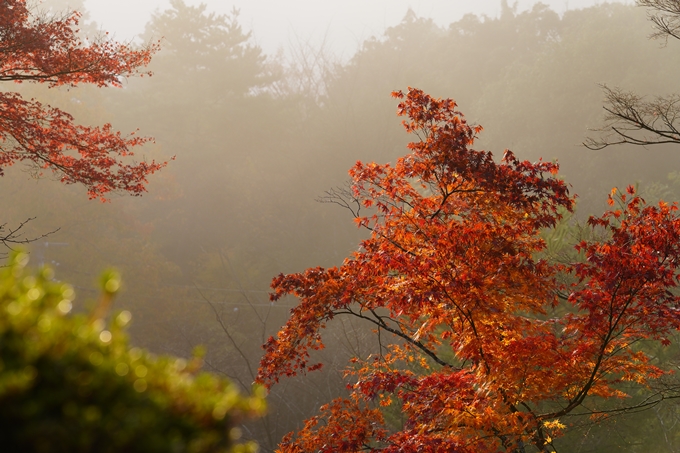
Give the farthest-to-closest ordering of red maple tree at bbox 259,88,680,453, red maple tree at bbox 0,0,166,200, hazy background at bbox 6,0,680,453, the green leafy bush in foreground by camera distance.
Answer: hazy background at bbox 6,0,680,453 → red maple tree at bbox 0,0,166,200 → red maple tree at bbox 259,88,680,453 → the green leafy bush in foreground

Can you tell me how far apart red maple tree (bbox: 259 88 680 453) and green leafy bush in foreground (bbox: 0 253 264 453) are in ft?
12.5

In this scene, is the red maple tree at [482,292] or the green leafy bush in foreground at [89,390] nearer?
the green leafy bush in foreground at [89,390]

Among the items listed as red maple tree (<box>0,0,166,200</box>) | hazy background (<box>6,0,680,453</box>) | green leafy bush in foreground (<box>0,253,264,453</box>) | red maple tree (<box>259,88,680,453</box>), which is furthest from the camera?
hazy background (<box>6,0,680,453</box>)

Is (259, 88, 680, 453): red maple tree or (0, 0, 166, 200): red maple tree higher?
(0, 0, 166, 200): red maple tree

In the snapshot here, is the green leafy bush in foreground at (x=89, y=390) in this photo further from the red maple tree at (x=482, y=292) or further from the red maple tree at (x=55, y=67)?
the red maple tree at (x=55, y=67)

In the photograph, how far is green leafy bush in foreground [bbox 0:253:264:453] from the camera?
2.78 feet

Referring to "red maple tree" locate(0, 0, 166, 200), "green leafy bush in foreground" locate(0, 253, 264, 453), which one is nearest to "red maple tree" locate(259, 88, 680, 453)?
"red maple tree" locate(0, 0, 166, 200)

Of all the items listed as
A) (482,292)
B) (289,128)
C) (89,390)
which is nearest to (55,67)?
(482,292)

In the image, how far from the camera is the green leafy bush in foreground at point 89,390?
33.4 inches

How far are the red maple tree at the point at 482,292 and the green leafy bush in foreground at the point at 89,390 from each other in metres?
3.81

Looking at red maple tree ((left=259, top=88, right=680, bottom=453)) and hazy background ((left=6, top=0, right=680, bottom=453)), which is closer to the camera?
red maple tree ((left=259, top=88, right=680, bottom=453))

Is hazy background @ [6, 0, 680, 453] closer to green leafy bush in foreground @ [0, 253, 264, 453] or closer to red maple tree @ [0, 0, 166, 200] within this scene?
red maple tree @ [0, 0, 166, 200]

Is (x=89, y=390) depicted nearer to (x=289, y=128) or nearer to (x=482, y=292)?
(x=482, y=292)

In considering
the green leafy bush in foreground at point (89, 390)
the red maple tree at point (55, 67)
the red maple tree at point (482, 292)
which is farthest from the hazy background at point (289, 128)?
the green leafy bush in foreground at point (89, 390)
